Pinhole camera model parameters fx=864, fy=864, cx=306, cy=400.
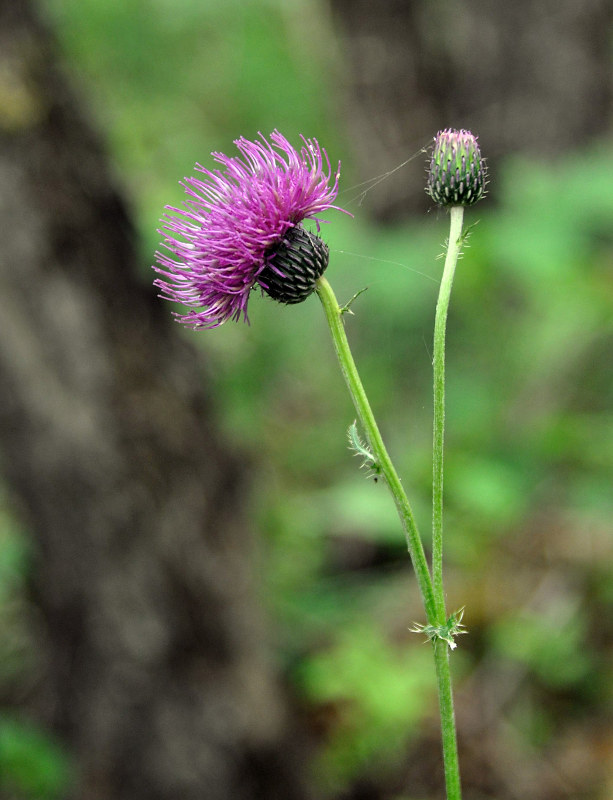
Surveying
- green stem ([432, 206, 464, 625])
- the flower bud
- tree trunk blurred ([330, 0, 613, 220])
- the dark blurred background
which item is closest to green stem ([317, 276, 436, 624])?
green stem ([432, 206, 464, 625])

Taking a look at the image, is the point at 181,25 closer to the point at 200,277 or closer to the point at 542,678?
the point at 542,678

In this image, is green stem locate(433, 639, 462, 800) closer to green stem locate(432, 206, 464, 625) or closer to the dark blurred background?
green stem locate(432, 206, 464, 625)

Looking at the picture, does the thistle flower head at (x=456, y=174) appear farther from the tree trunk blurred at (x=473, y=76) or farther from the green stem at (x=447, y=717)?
the tree trunk blurred at (x=473, y=76)

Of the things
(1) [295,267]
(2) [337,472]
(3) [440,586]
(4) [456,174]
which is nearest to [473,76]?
(2) [337,472]

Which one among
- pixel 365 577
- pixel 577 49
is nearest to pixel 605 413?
pixel 365 577

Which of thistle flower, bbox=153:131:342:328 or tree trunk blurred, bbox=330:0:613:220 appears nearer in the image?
thistle flower, bbox=153:131:342:328
